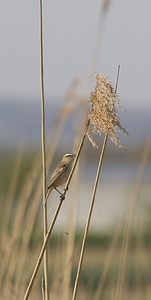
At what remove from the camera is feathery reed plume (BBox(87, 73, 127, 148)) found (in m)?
2.06

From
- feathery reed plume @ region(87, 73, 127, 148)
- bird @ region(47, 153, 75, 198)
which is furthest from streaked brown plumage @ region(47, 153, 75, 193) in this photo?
feathery reed plume @ region(87, 73, 127, 148)

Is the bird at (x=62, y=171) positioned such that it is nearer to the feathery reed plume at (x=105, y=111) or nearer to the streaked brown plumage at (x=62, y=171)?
the streaked brown plumage at (x=62, y=171)

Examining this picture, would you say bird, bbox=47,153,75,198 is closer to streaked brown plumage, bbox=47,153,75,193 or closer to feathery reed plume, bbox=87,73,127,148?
streaked brown plumage, bbox=47,153,75,193

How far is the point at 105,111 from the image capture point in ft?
6.75

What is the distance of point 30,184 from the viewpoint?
3.26 m

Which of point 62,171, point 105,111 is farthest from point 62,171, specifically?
point 105,111

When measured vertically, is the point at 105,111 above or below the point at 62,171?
above

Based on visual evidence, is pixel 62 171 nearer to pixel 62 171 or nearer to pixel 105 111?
pixel 62 171

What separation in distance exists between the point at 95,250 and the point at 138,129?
56034 millimetres

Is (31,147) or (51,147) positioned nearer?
(51,147)

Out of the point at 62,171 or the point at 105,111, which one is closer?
the point at 105,111

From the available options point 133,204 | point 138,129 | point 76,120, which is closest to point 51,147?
point 76,120

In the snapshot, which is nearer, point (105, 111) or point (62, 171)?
point (105, 111)

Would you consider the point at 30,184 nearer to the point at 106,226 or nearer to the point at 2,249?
the point at 2,249
